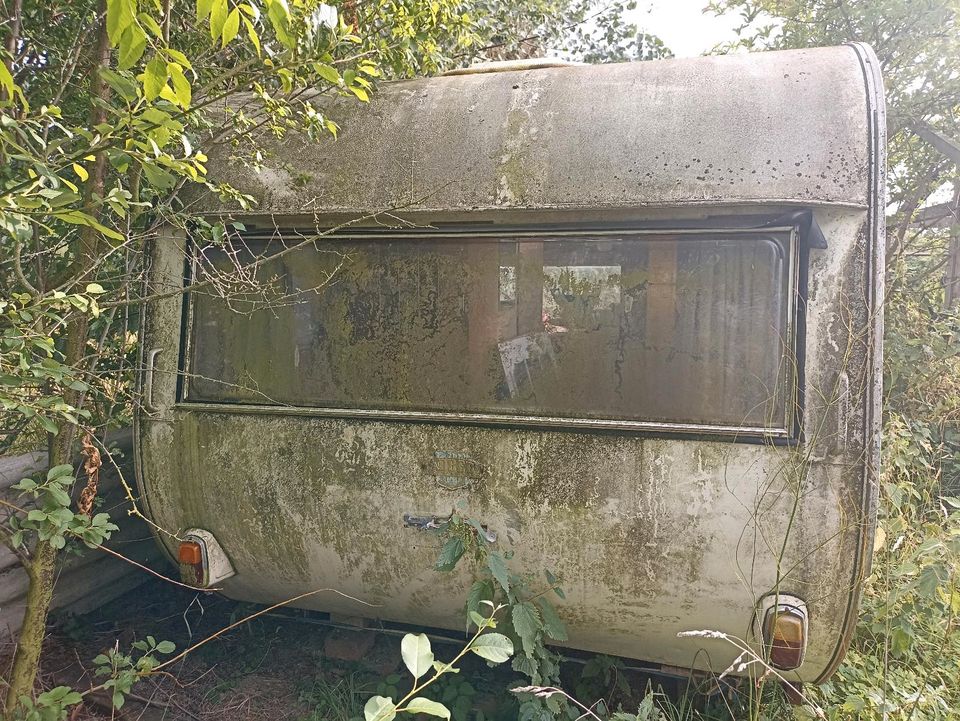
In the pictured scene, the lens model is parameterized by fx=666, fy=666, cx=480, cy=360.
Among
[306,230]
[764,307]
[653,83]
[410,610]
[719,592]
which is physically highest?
[653,83]

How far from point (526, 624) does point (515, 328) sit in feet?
3.63

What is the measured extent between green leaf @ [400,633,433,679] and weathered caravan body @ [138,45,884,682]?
1.27 m

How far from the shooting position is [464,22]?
3.73 metres

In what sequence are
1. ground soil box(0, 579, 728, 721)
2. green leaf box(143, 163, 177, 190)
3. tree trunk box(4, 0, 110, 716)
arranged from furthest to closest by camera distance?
ground soil box(0, 579, 728, 721) → tree trunk box(4, 0, 110, 716) → green leaf box(143, 163, 177, 190)

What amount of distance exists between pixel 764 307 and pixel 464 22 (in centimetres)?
243

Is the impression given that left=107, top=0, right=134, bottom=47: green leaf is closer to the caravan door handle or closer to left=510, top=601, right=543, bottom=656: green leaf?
the caravan door handle

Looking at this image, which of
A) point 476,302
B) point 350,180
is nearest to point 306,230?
point 350,180

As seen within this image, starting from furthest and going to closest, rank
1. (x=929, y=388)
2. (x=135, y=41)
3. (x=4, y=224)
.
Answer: (x=929, y=388) < (x=4, y=224) < (x=135, y=41)

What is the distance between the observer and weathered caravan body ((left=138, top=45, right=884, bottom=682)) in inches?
91.4

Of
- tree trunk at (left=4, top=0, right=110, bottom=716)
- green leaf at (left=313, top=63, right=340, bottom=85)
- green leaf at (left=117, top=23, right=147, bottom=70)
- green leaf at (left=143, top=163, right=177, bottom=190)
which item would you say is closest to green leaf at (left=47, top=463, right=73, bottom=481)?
tree trunk at (left=4, top=0, right=110, bottom=716)

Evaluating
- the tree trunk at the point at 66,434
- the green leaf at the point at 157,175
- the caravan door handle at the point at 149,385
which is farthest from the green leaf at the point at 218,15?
the caravan door handle at the point at 149,385

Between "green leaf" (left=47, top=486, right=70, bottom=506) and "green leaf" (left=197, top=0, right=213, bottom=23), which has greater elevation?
"green leaf" (left=197, top=0, right=213, bottom=23)

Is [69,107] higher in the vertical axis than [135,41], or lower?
higher

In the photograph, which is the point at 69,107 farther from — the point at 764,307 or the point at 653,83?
the point at 764,307
